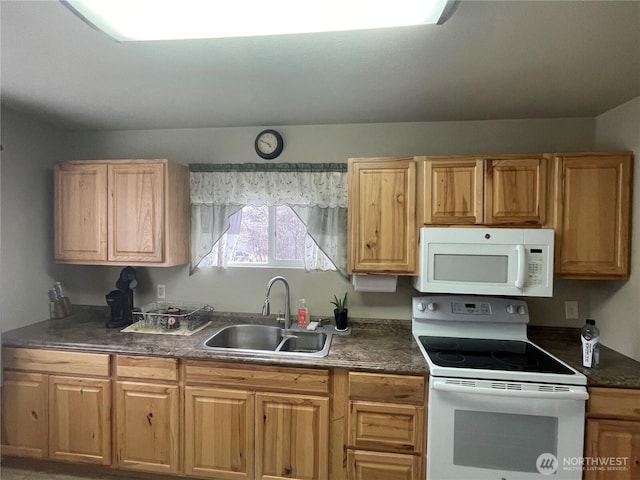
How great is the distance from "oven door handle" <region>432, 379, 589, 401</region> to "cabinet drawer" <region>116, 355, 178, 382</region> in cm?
146

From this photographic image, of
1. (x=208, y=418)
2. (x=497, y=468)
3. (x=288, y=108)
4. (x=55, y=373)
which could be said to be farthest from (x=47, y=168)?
(x=497, y=468)

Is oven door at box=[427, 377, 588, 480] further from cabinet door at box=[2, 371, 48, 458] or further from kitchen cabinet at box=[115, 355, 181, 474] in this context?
cabinet door at box=[2, 371, 48, 458]

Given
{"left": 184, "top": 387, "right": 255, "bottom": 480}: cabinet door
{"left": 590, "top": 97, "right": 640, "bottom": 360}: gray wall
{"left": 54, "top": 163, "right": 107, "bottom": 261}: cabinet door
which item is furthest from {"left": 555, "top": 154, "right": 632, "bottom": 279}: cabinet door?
{"left": 54, "top": 163, "right": 107, "bottom": 261}: cabinet door

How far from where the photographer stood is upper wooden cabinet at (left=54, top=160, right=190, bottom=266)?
7.01 ft

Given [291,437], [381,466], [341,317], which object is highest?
[341,317]

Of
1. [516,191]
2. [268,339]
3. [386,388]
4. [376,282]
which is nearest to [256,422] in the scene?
[268,339]

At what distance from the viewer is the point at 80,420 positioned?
1.86 m

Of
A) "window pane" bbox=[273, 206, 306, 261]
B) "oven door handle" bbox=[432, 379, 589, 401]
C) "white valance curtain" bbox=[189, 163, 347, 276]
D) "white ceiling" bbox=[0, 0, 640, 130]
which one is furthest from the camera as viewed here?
"window pane" bbox=[273, 206, 306, 261]

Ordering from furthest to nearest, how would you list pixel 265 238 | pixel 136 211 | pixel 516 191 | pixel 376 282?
pixel 265 238 < pixel 136 211 < pixel 376 282 < pixel 516 191

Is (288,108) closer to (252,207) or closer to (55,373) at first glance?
(252,207)

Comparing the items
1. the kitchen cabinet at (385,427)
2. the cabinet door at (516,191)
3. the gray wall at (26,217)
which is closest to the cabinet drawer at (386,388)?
the kitchen cabinet at (385,427)

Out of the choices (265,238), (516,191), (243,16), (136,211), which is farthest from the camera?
(265,238)

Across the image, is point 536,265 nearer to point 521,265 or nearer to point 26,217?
point 521,265

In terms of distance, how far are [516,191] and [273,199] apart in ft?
5.19
